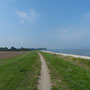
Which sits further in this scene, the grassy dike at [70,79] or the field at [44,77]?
the field at [44,77]

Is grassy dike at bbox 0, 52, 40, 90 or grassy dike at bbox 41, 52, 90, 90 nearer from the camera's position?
grassy dike at bbox 41, 52, 90, 90

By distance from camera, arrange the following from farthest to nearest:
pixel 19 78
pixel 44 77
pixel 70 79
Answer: pixel 44 77 → pixel 19 78 → pixel 70 79

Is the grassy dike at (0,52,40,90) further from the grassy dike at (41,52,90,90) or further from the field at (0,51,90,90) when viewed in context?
the grassy dike at (41,52,90,90)

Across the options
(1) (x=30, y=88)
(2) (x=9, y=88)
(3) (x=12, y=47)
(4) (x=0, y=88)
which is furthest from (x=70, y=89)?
(3) (x=12, y=47)

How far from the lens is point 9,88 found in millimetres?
7324

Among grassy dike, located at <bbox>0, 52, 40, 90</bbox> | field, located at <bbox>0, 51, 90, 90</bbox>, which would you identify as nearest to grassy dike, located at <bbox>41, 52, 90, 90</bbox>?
field, located at <bbox>0, 51, 90, 90</bbox>

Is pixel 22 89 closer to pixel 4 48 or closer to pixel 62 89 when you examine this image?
pixel 62 89

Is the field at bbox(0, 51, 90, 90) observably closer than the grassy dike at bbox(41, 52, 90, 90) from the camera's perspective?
No

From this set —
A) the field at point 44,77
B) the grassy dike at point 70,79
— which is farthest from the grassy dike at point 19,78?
the grassy dike at point 70,79

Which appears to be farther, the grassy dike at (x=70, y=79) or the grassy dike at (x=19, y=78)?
the grassy dike at (x=19, y=78)

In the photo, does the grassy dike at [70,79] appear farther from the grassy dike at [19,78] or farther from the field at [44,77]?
the grassy dike at [19,78]

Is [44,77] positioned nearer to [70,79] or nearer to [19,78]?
[19,78]

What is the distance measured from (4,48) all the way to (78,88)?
173 metres

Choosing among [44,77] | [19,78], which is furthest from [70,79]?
[19,78]
